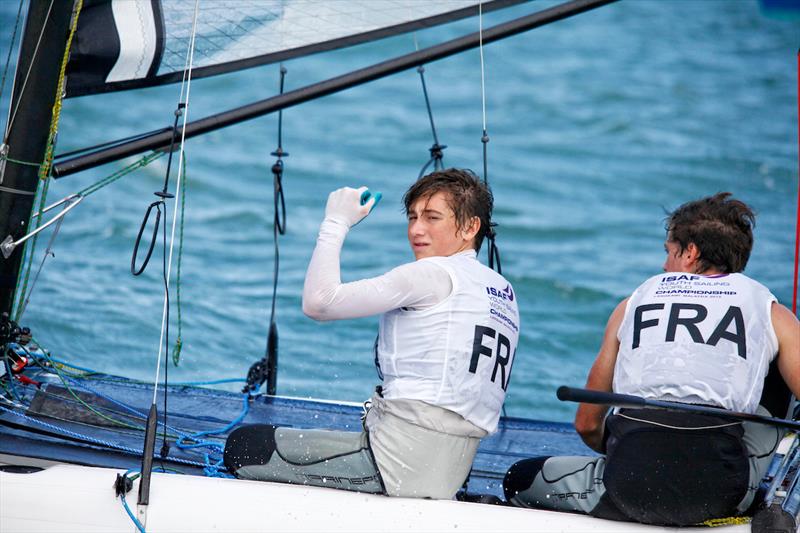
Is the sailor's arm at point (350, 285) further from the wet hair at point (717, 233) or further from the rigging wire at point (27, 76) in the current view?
the rigging wire at point (27, 76)

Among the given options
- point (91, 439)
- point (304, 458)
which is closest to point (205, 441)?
point (91, 439)

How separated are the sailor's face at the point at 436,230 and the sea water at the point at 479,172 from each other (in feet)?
1.93

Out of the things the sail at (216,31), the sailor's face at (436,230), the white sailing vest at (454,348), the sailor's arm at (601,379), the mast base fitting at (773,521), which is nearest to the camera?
the mast base fitting at (773,521)

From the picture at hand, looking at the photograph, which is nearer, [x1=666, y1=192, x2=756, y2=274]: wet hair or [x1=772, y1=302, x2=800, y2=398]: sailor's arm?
[x1=772, y1=302, x2=800, y2=398]: sailor's arm

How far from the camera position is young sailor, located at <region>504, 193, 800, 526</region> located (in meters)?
1.99

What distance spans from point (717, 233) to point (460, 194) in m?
0.53

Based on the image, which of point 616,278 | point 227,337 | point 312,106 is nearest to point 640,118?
point 312,106

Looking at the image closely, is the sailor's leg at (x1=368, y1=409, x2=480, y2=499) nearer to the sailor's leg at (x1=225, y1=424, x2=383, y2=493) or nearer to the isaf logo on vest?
the sailor's leg at (x1=225, y1=424, x2=383, y2=493)

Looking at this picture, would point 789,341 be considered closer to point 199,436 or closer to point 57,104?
point 199,436

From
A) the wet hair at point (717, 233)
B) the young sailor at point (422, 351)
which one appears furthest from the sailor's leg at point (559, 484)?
the wet hair at point (717, 233)

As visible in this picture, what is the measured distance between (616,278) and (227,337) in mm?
2932

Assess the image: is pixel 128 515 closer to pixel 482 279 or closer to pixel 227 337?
pixel 482 279

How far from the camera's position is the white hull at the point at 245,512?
6.51 ft

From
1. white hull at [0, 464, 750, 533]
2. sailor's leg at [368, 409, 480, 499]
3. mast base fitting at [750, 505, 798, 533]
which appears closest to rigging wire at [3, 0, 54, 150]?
white hull at [0, 464, 750, 533]
